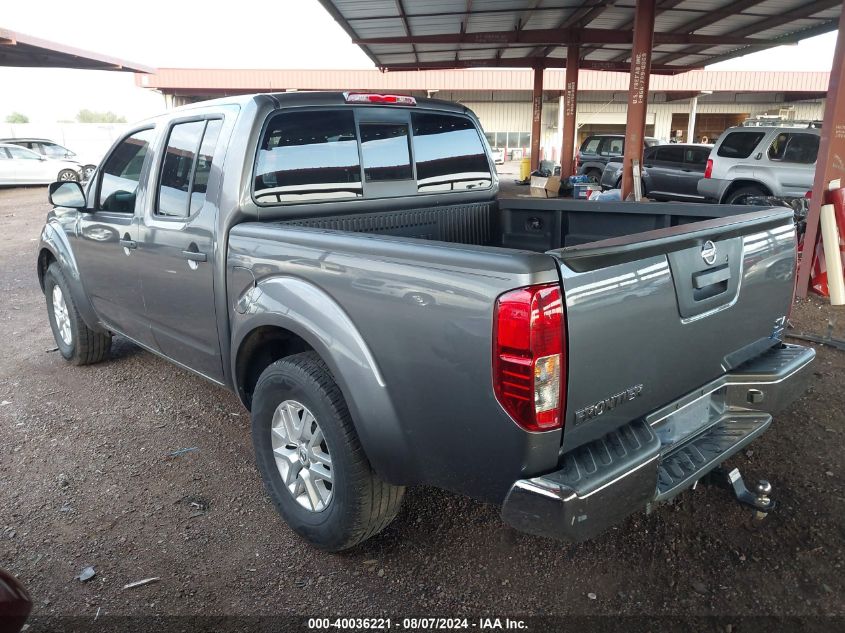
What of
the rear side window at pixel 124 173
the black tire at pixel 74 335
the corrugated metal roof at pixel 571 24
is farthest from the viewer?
the corrugated metal roof at pixel 571 24

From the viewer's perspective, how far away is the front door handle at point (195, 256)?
10.3ft

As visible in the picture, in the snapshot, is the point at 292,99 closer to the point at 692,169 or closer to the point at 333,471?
the point at 333,471

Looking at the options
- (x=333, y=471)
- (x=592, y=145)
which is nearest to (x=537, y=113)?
(x=592, y=145)

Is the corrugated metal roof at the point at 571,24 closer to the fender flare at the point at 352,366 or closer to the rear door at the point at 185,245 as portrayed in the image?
the rear door at the point at 185,245

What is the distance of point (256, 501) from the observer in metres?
3.24

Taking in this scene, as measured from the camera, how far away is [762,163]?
1163 cm

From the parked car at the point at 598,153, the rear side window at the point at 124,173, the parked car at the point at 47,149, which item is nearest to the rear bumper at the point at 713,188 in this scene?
the parked car at the point at 598,153

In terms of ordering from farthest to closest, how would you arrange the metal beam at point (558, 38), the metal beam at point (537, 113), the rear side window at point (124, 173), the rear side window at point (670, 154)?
the metal beam at point (537, 113) < the metal beam at point (558, 38) < the rear side window at point (670, 154) < the rear side window at point (124, 173)

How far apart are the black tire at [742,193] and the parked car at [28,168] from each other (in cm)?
1921

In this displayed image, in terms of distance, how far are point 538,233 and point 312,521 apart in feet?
7.49

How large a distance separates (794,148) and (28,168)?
22.4m

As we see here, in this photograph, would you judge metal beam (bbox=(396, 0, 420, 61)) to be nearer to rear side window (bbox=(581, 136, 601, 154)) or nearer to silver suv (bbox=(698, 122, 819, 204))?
rear side window (bbox=(581, 136, 601, 154))

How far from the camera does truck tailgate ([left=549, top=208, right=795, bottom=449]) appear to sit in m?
1.98

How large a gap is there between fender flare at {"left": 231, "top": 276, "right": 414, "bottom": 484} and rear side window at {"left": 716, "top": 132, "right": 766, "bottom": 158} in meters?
11.8
